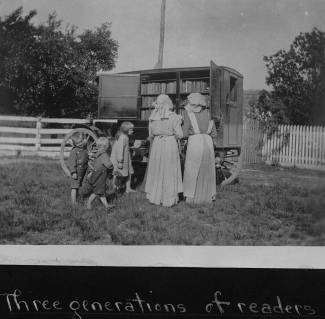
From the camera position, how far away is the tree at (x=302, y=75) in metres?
3.35

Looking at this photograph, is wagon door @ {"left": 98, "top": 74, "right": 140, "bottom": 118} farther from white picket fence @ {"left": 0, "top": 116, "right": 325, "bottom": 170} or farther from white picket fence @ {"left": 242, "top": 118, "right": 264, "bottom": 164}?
white picket fence @ {"left": 242, "top": 118, "right": 264, "bottom": 164}

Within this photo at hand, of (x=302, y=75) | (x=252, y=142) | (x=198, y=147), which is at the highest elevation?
(x=302, y=75)

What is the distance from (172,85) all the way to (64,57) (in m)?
3.86

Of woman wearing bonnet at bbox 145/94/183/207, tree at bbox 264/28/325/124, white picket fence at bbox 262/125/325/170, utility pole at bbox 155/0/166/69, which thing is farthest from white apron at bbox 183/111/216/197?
utility pole at bbox 155/0/166/69

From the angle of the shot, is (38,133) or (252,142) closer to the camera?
(38,133)

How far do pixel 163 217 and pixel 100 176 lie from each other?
946 mm

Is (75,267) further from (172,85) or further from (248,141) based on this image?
(172,85)

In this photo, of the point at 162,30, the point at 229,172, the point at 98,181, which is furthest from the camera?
the point at 229,172

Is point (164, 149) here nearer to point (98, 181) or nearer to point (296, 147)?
point (98, 181)

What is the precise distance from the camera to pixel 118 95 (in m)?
5.81

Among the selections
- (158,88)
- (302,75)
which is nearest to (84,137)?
(302,75)

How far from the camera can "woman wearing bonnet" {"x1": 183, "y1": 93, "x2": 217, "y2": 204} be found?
444cm

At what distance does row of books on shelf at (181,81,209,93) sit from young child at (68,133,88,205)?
3425mm

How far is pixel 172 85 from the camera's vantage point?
7582mm
